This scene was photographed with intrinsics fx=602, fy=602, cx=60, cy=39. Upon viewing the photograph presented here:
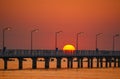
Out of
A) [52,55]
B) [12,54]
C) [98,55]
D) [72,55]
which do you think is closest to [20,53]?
[12,54]

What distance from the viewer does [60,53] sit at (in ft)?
419

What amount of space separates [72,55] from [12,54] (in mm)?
21770

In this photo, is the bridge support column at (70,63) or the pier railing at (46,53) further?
the bridge support column at (70,63)

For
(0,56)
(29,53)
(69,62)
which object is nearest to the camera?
(0,56)

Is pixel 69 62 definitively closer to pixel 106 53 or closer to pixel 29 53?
pixel 106 53

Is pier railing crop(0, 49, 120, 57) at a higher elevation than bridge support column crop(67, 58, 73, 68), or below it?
higher

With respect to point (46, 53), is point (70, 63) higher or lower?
lower

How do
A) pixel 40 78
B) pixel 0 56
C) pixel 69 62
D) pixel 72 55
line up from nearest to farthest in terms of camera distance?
pixel 40 78 < pixel 0 56 < pixel 72 55 < pixel 69 62

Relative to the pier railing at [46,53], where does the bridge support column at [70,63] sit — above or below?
below

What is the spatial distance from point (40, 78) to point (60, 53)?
33180 mm

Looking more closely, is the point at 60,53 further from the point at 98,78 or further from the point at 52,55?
the point at 98,78

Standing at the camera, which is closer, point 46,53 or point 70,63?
point 46,53

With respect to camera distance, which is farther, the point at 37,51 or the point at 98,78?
the point at 37,51

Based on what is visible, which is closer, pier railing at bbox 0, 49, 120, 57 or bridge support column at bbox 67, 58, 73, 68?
pier railing at bbox 0, 49, 120, 57
